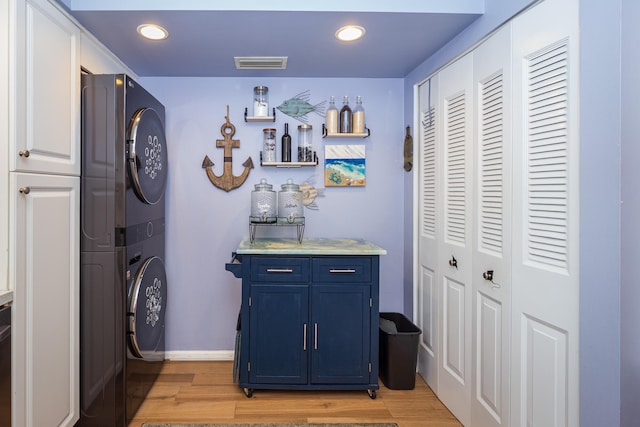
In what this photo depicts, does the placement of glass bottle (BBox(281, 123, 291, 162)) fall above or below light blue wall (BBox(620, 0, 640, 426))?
above

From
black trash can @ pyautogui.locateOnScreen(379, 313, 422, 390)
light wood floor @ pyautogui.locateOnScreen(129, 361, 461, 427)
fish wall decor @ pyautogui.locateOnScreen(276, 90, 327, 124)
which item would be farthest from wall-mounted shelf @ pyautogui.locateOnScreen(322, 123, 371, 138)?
light wood floor @ pyautogui.locateOnScreen(129, 361, 461, 427)

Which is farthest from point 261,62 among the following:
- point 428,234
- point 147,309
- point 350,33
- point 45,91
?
point 147,309

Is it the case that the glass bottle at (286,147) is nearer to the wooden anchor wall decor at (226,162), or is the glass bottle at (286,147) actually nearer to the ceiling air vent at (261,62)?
the wooden anchor wall decor at (226,162)

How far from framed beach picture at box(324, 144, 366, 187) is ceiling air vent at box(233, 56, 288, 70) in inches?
27.3

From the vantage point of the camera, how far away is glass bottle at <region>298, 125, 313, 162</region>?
2.51 m

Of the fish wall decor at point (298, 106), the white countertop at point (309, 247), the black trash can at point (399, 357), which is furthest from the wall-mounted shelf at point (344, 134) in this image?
the black trash can at point (399, 357)

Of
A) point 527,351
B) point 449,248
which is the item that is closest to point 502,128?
point 449,248

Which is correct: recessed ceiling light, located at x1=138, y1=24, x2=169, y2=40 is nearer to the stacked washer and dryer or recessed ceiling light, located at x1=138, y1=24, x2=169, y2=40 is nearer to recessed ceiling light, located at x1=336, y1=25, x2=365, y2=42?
the stacked washer and dryer

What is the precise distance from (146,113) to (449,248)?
73.0 inches

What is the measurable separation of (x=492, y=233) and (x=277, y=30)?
58.9 inches

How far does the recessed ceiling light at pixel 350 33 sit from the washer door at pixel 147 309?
5.48 feet

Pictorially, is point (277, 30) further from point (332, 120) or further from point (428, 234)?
point (428, 234)

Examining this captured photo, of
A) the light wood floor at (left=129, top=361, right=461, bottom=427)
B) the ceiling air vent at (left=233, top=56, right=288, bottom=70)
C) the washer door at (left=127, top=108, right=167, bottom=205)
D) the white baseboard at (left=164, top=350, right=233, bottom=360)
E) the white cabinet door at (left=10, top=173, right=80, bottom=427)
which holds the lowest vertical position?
the light wood floor at (left=129, top=361, right=461, bottom=427)

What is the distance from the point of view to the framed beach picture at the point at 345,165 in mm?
2602
